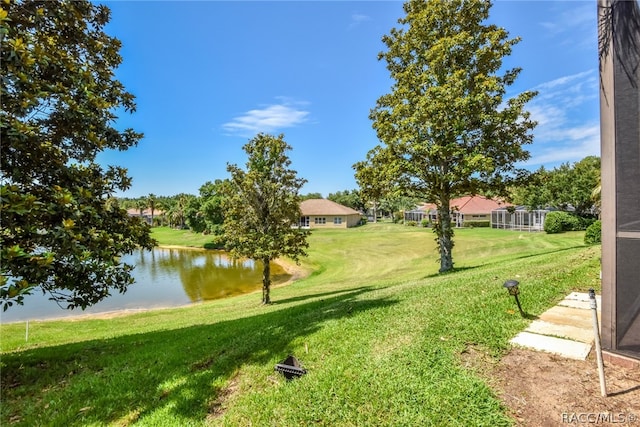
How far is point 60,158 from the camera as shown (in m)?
5.39

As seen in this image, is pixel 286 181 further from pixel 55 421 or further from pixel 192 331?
pixel 55 421

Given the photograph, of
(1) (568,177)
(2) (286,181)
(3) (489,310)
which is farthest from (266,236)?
(1) (568,177)

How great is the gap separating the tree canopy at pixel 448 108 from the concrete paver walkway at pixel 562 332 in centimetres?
651

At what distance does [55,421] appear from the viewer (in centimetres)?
398

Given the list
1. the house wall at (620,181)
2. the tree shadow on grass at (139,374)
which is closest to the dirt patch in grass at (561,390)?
the house wall at (620,181)

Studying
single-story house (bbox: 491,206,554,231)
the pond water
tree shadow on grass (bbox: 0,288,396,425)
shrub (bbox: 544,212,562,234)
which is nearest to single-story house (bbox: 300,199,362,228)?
single-story house (bbox: 491,206,554,231)

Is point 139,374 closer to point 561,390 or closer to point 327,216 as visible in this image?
point 561,390

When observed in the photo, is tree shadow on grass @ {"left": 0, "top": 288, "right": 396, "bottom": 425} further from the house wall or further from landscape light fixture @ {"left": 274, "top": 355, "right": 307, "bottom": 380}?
the house wall

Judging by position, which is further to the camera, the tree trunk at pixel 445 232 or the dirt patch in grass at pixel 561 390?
the tree trunk at pixel 445 232

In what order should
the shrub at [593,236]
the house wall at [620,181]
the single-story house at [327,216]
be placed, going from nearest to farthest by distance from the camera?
the house wall at [620,181], the shrub at [593,236], the single-story house at [327,216]

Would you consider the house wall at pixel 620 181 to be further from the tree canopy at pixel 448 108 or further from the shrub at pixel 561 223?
the shrub at pixel 561 223

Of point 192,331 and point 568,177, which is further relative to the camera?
point 568,177

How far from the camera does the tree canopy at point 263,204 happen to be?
499 inches

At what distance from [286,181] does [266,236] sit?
2302 mm
